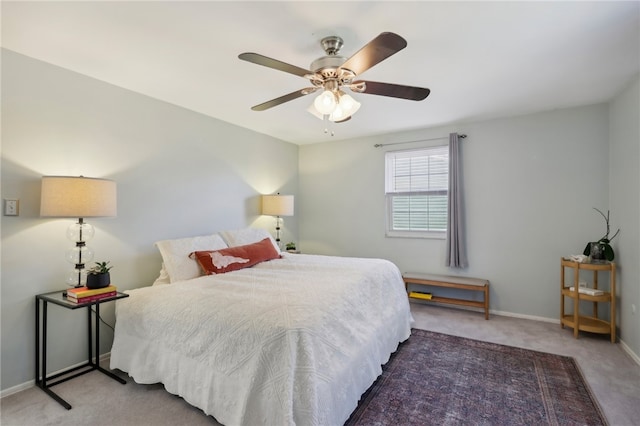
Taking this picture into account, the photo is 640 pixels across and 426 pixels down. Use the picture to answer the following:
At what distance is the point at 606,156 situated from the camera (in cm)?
330

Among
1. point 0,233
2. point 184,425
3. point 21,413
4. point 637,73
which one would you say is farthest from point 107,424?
point 637,73

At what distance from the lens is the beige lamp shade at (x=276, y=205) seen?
14.1 ft

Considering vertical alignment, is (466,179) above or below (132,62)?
Result: below

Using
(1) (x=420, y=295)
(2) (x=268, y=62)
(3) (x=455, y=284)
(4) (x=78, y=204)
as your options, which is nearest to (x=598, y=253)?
(3) (x=455, y=284)

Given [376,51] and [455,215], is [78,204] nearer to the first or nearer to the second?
[376,51]

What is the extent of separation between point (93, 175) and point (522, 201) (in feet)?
14.8

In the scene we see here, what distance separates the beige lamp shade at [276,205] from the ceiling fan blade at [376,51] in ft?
8.71

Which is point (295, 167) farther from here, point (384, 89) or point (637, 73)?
point (637, 73)

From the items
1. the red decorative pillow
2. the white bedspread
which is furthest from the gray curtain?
the red decorative pillow

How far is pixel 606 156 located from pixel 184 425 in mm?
4525

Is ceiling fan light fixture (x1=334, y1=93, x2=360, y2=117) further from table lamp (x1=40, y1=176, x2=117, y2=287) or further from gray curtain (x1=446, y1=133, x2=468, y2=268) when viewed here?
gray curtain (x1=446, y1=133, x2=468, y2=268)

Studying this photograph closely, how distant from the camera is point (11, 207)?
2.20 metres

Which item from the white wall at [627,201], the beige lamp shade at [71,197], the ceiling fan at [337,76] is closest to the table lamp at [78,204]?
the beige lamp shade at [71,197]

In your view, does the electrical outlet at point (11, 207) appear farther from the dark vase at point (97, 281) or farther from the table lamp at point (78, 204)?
the dark vase at point (97, 281)
